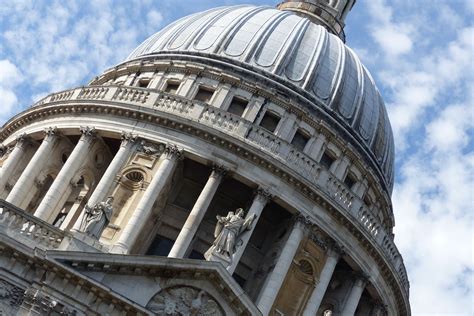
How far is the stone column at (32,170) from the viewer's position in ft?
133

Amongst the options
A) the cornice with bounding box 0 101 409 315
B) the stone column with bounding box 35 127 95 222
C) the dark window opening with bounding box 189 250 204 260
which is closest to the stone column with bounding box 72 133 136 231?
the cornice with bounding box 0 101 409 315

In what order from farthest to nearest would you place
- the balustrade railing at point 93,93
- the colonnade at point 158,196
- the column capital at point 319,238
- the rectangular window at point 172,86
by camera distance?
the rectangular window at point 172,86 → the balustrade railing at point 93,93 → the column capital at point 319,238 → the colonnade at point 158,196

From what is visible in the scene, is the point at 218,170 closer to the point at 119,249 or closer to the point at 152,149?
the point at 152,149

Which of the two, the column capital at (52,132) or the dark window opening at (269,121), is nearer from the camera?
the column capital at (52,132)

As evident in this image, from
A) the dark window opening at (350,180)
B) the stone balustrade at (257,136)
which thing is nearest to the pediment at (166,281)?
the stone balustrade at (257,136)

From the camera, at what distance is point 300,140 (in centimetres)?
4362

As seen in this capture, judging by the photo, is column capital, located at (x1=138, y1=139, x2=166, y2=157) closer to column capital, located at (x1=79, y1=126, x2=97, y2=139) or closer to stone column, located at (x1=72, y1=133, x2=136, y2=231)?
stone column, located at (x1=72, y1=133, x2=136, y2=231)

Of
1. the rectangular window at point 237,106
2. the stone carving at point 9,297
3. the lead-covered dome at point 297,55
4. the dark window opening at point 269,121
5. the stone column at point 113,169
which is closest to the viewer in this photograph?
the stone carving at point 9,297

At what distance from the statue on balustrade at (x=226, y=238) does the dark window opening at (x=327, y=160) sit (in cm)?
1176

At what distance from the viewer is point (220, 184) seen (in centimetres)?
4019

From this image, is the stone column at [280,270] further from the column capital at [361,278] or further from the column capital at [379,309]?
the column capital at [379,309]

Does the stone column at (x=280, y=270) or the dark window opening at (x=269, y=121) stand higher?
the dark window opening at (x=269, y=121)

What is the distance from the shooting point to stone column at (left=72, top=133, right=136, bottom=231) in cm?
3809

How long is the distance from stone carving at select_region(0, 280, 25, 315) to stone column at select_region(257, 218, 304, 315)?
11.6 meters
